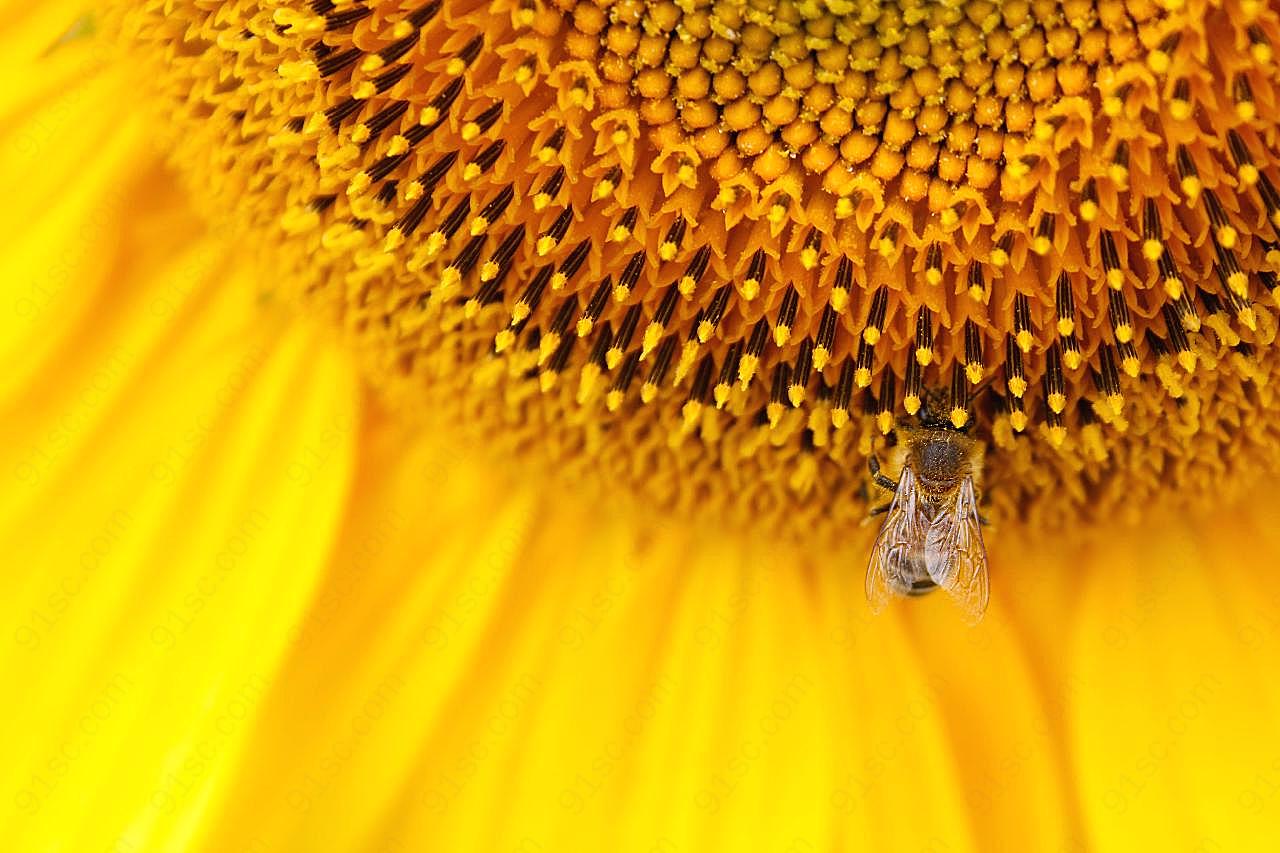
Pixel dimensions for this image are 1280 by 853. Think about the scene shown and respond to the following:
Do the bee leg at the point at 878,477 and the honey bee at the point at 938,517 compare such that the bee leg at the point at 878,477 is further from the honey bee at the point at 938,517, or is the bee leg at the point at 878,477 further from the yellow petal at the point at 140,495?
the yellow petal at the point at 140,495

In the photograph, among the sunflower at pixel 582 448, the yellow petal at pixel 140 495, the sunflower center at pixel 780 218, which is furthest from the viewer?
the yellow petal at pixel 140 495

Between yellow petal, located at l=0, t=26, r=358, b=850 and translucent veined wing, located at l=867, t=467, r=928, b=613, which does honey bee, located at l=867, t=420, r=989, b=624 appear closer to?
translucent veined wing, located at l=867, t=467, r=928, b=613

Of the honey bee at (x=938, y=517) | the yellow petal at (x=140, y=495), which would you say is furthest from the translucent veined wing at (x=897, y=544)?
the yellow petal at (x=140, y=495)

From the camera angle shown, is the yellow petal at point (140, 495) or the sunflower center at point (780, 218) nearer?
the sunflower center at point (780, 218)

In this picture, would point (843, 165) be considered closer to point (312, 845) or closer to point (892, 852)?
point (892, 852)

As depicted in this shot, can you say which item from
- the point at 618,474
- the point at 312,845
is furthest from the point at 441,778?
the point at 618,474

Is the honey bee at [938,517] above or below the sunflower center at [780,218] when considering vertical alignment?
below
